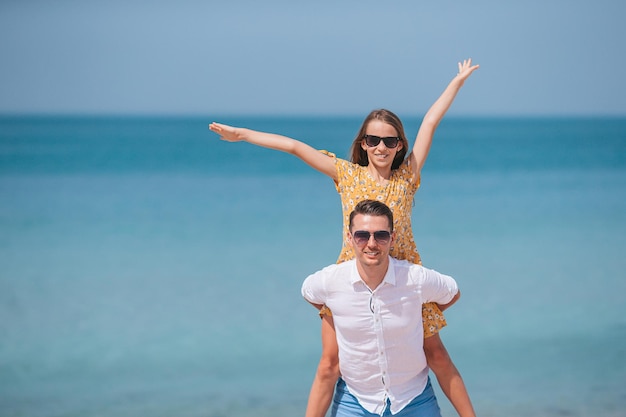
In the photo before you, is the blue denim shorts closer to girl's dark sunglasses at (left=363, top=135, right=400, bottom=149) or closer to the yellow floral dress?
the yellow floral dress

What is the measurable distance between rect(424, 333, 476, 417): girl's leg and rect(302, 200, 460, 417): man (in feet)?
0.88

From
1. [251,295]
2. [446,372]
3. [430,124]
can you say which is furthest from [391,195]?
[251,295]

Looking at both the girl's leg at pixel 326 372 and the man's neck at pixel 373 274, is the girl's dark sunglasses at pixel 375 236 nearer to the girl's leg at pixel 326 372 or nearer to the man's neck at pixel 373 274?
the man's neck at pixel 373 274

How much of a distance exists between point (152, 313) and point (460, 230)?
7.34 metres

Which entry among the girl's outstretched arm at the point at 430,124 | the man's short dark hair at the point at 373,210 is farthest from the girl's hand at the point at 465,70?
the man's short dark hair at the point at 373,210

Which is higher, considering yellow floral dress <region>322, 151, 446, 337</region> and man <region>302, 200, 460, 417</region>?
yellow floral dress <region>322, 151, 446, 337</region>

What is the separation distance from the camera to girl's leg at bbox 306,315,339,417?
4223mm

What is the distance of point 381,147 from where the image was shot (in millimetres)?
4262

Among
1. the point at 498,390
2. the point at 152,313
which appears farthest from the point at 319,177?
the point at 498,390

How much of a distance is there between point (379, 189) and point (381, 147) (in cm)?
19

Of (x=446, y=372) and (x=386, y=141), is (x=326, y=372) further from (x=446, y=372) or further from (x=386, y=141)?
(x=386, y=141)

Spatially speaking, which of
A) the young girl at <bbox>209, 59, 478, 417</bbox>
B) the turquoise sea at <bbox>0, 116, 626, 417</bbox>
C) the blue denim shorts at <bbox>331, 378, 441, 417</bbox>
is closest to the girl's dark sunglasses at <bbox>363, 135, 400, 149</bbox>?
the young girl at <bbox>209, 59, 478, 417</bbox>

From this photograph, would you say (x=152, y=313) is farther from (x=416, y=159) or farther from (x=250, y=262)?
(x=416, y=159)

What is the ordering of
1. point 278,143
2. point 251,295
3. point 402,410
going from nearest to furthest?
point 402,410, point 278,143, point 251,295
